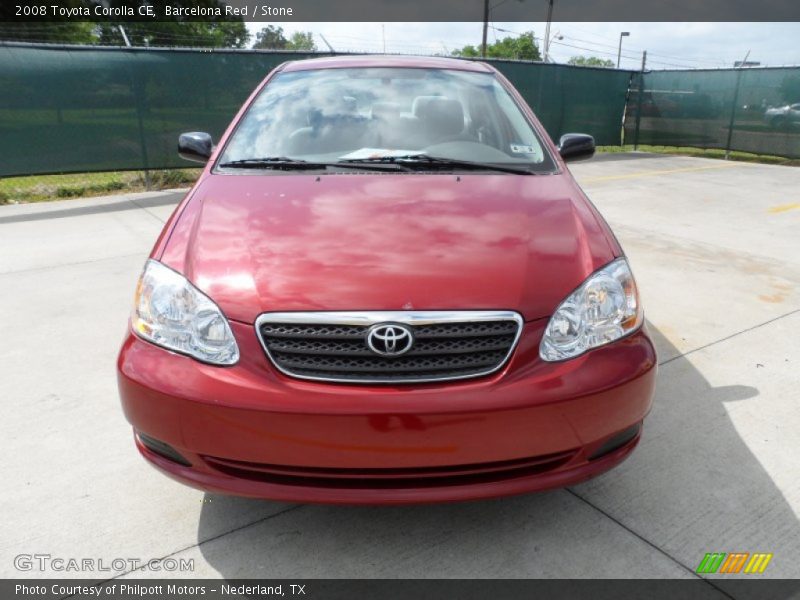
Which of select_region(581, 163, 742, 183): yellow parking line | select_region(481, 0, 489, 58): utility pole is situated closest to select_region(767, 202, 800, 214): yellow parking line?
select_region(581, 163, 742, 183): yellow parking line

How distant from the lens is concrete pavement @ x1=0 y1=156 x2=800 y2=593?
2096mm

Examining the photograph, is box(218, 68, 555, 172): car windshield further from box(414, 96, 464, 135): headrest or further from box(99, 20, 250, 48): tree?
box(99, 20, 250, 48): tree

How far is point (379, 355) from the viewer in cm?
183

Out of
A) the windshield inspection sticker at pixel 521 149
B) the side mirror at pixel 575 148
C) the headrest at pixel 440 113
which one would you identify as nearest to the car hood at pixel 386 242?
the windshield inspection sticker at pixel 521 149

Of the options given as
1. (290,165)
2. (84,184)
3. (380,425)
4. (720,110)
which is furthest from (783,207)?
(84,184)

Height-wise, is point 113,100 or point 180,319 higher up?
point 113,100

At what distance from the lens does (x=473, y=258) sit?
2.06 metres

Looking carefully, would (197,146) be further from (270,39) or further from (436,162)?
(270,39)

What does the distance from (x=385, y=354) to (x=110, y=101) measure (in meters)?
8.22

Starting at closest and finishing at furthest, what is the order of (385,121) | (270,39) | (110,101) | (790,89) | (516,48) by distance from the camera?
(385,121) < (110,101) < (790,89) < (270,39) < (516,48)

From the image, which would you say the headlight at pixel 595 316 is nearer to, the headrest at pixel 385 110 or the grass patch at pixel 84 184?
the headrest at pixel 385 110

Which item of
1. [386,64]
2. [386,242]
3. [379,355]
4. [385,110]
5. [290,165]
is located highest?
[386,64]

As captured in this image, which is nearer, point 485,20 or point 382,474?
point 382,474

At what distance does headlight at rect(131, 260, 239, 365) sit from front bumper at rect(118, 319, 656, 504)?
40 mm
